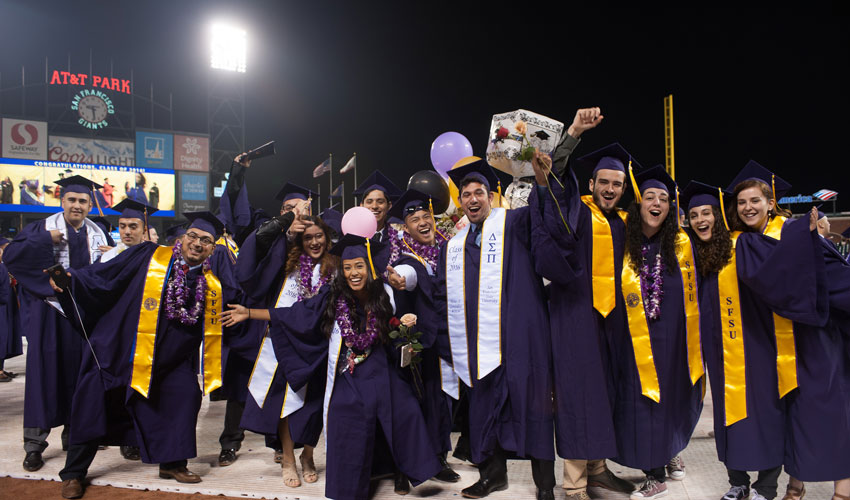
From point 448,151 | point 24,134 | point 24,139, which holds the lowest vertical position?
point 448,151

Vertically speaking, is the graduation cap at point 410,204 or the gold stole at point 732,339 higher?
the graduation cap at point 410,204

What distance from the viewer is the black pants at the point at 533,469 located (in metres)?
3.60

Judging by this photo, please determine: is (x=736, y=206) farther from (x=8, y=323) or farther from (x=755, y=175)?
(x=8, y=323)

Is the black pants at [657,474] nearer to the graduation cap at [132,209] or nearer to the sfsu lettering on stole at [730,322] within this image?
the sfsu lettering on stole at [730,322]

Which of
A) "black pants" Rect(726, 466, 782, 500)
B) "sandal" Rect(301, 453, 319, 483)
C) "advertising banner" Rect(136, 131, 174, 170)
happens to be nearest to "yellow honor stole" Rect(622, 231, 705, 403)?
"black pants" Rect(726, 466, 782, 500)

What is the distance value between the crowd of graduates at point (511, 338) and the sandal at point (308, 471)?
0.08 feet

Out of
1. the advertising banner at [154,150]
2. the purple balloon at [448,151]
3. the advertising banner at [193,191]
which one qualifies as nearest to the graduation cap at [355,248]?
the purple balloon at [448,151]

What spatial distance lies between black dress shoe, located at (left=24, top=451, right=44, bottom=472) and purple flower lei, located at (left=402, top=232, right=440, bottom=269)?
3323 mm

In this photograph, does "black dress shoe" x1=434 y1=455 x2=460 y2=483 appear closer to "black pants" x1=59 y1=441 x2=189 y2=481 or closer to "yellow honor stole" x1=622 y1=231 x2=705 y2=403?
"yellow honor stole" x1=622 y1=231 x2=705 y2=403

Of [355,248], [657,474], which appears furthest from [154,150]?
[657,474]

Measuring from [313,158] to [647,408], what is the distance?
2776 centimetres

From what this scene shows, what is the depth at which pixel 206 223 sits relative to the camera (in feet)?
14.3

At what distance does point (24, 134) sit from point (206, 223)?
79.1 feet

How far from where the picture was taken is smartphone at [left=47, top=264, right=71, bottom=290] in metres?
3.85
